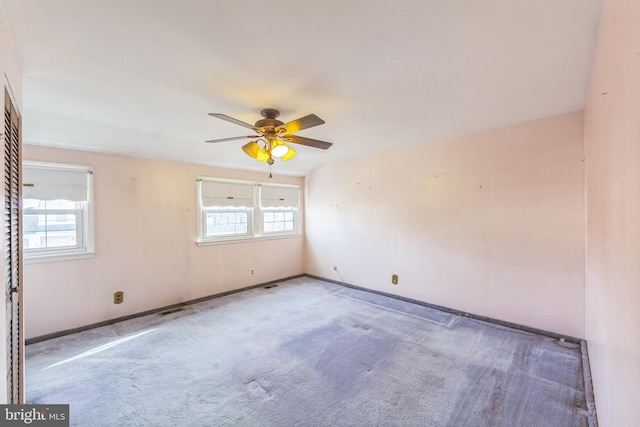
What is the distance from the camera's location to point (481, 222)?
11.0 ft

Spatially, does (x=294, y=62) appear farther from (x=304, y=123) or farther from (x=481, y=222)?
(x=481, y=222)

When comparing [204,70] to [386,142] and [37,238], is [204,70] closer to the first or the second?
[386,142]

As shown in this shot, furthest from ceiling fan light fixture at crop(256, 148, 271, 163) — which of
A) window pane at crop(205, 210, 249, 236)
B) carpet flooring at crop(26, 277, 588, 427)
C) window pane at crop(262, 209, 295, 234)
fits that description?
window pane at crop(262, 209, 295, 234)

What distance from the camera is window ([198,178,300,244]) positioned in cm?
435

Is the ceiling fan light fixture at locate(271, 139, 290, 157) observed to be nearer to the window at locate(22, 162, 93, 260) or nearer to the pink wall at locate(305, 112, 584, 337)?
the pink wall at locate(305, 112, 584, 337)

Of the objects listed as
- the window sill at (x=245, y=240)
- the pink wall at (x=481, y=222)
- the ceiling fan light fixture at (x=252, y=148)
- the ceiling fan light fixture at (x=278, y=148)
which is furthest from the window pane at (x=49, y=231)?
the pink wall at (x=481, y=222)

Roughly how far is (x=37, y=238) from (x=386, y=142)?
4.28 m

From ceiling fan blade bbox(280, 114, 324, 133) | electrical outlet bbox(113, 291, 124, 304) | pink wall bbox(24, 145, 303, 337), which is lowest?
electrical outlet bbox(113, 291, 124, 304)

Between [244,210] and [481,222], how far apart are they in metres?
3.64

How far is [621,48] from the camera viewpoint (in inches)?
41.1

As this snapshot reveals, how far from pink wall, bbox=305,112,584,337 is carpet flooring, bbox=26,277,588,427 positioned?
41 centimetres

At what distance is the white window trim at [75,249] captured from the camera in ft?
9.60

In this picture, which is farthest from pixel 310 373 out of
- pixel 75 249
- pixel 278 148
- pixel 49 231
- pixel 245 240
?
pixel 49 231

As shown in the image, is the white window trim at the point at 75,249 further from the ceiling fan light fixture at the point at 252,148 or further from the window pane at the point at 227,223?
the ceiling fan light fixture at the point at 252,148
